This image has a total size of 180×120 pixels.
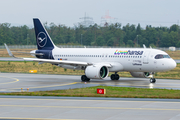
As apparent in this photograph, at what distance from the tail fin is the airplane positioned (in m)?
0.55

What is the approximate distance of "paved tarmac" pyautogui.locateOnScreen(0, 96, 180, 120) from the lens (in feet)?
58.1

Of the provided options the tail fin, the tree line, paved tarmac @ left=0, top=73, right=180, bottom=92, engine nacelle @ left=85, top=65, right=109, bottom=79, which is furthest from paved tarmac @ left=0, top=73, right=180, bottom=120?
the tree line

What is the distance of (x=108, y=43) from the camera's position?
16850 centimetres

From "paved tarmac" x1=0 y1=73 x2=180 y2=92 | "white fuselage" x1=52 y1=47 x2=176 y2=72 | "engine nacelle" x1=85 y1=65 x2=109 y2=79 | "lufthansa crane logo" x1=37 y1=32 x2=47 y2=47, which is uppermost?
"lufthansa crane logo" x1=37 y1=32 x2=47 y2=47

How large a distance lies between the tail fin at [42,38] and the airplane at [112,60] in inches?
21.6

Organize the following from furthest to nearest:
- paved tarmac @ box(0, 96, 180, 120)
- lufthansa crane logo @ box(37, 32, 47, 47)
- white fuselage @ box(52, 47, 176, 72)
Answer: lufthansa crane logo @ box(37, 32, 47, 47) → white fuselage @ box(52, 47, 176, 72) → paved tarmac @ box(0, 96, 180, 120)

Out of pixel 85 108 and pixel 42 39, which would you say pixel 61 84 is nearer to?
pixel 42 39

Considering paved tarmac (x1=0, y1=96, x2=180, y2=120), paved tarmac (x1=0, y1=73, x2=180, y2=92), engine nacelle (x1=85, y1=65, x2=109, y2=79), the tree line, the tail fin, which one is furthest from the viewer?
the tree line

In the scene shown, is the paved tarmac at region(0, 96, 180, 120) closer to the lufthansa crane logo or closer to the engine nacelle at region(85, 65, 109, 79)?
the engine nacelle at region(85, 65, 109, 79)

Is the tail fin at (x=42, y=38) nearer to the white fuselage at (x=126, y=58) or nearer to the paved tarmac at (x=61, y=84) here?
the white fuselage at (x=126, y=58)

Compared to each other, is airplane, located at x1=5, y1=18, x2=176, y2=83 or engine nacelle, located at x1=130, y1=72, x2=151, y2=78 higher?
airplane, located at x1=5, y1=18, x2=176, y2=83

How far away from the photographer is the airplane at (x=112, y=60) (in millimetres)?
38625

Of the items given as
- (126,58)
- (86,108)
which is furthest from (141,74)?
(86,108)

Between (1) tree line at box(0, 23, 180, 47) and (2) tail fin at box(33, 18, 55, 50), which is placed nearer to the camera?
(2) tail fin at box(33, 18, 55, 50)
